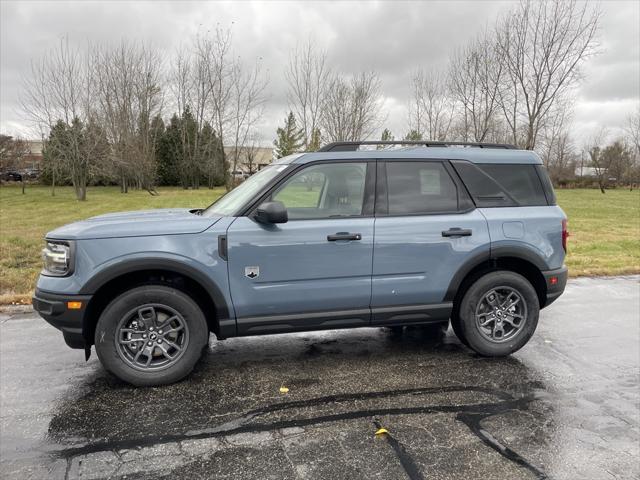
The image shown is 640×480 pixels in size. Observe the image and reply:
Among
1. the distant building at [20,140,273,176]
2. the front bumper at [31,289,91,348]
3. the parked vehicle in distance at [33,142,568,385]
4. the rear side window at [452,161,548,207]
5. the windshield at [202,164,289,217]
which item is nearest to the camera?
the front bumper at [31,289,91,348]

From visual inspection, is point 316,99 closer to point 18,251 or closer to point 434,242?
point 18,251

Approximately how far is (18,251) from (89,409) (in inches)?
289

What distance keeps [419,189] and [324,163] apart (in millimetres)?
895

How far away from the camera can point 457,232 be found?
13.1 ft

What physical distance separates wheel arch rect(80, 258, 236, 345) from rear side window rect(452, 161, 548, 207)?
2.47 metres

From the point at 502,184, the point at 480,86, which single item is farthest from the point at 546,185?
the point at 480,86

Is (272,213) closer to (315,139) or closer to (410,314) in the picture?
(410,314)

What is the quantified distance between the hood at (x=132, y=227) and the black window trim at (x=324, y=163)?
0.32 meters

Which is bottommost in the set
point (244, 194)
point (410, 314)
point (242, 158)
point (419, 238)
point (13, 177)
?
point (410, 314)

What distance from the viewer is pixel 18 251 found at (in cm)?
909

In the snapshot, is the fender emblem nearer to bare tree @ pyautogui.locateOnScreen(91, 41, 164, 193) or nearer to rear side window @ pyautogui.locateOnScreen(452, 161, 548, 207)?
rear side window @ pyautogui.locateOnScreen(452, 161, 548, 207)

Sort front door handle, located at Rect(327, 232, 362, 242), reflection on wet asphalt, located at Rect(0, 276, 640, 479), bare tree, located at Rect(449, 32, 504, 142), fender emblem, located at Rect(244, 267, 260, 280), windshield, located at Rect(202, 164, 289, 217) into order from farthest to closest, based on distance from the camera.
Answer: bare tree, located at Rect(449, 32, 504, 142) → windshield, located at Rect(202, 164, 289, 217) → front door handle, located at Rect(327, 232, 362, 242) → fender emblem, located at Rect(244, 267, 260, 280) → reflection on wet asphalt, located at Rect(0, 276, 640, 479)

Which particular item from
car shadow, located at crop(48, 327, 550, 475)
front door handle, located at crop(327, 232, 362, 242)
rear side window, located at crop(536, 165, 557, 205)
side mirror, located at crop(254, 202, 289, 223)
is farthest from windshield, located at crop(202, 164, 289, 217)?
rear side window, located at crop(536, 165, 557, 205)

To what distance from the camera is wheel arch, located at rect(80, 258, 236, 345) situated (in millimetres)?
3420
